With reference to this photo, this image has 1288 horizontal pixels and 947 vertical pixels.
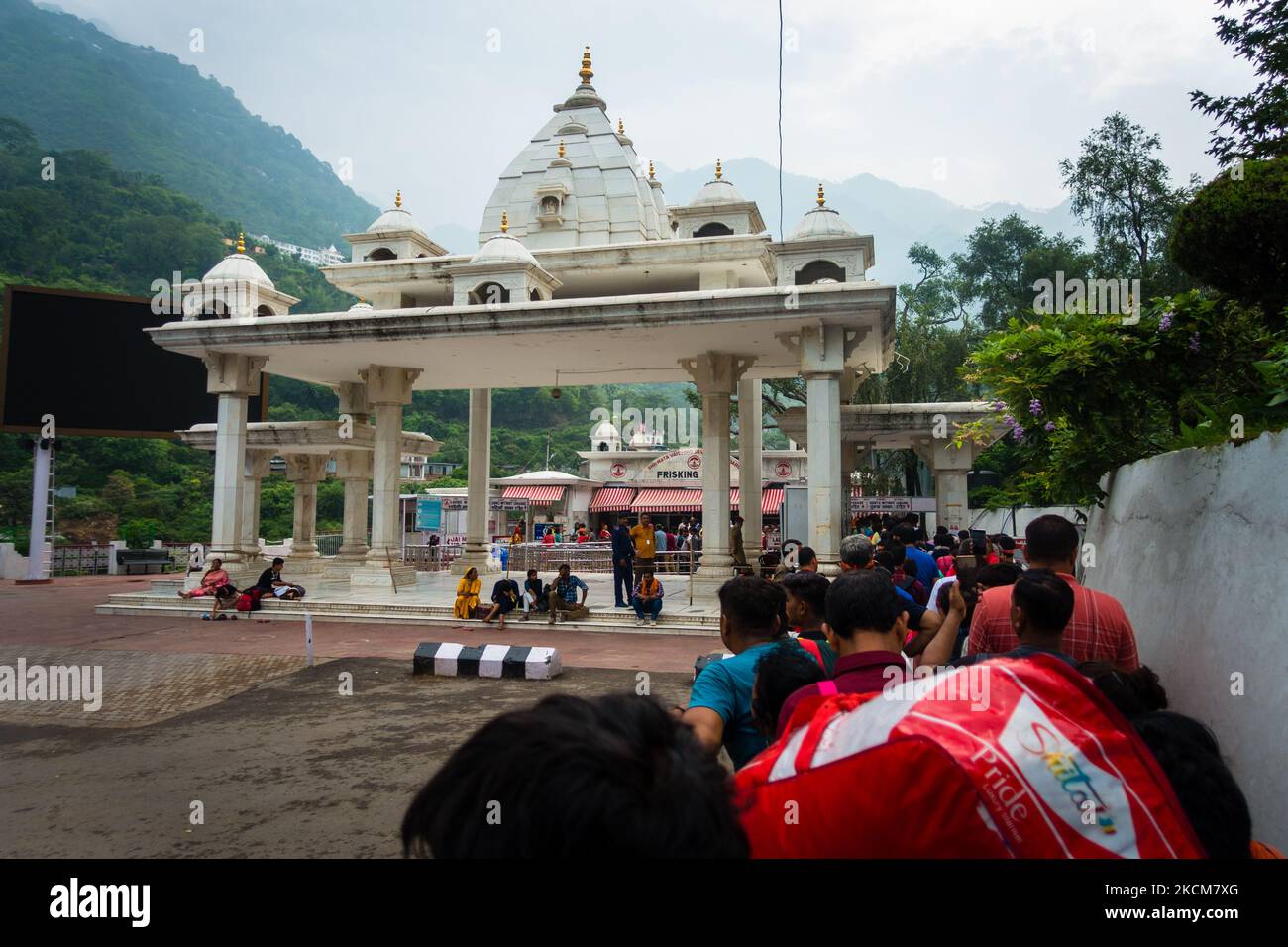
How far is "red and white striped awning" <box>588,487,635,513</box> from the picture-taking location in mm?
32688

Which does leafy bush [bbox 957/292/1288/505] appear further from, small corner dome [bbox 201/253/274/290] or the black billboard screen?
the black billboard screen

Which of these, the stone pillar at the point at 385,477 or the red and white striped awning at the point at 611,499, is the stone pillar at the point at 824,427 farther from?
the red and white striped awning at the point at 611,499

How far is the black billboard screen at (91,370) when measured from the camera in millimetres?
20359

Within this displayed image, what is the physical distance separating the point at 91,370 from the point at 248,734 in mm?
19910

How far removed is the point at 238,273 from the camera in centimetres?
1602

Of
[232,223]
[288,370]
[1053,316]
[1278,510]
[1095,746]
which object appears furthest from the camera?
[232,223]

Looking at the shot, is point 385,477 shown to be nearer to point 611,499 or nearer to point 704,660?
point 704,660

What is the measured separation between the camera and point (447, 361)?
16.5m

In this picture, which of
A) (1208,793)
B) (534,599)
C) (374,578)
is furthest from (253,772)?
(374,578)

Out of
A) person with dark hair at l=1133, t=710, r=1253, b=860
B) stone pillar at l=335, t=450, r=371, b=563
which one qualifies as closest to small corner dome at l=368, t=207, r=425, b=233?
stone pillar at l=335, t=450, r=371, b=563

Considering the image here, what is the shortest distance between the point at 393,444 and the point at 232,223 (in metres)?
47.4
